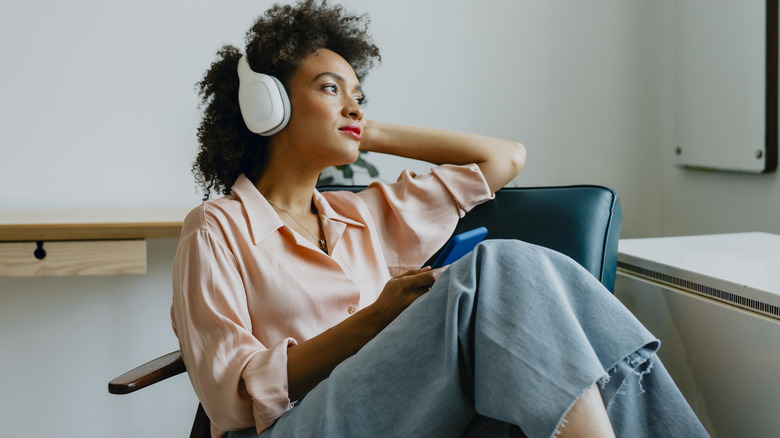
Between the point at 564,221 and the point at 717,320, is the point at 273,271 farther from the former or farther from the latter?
the point at 717,320

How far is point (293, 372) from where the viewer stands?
106cm

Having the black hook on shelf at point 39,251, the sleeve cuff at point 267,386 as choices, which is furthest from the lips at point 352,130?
the black hook on shelf at point 39,251

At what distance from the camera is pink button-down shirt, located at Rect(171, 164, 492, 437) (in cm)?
106

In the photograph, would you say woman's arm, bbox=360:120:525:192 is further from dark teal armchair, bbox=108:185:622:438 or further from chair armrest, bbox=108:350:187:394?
chair armrest, bbox=108:350:187:394

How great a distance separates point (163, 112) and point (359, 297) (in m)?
1.05

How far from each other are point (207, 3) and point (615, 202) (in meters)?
1.27

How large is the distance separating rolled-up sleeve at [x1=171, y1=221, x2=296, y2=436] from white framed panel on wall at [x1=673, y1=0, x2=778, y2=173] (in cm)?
150

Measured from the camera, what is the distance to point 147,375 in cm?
118

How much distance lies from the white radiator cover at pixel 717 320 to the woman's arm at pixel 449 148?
0.34 metres

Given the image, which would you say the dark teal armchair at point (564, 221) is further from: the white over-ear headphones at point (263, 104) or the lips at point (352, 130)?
the white over-ear headphones at point (263, 104)

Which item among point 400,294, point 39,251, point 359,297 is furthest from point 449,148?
point 39,251

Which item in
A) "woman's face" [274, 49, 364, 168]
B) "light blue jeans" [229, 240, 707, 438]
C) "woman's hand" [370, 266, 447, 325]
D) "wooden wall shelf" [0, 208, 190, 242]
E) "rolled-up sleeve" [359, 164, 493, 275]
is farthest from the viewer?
"wooden wall shelf" [0, 208, 190, 242]

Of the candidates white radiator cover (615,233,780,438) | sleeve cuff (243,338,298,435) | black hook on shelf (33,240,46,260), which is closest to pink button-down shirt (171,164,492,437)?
sleeve cuff (243,338,298,435)

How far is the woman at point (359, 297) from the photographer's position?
86cm
